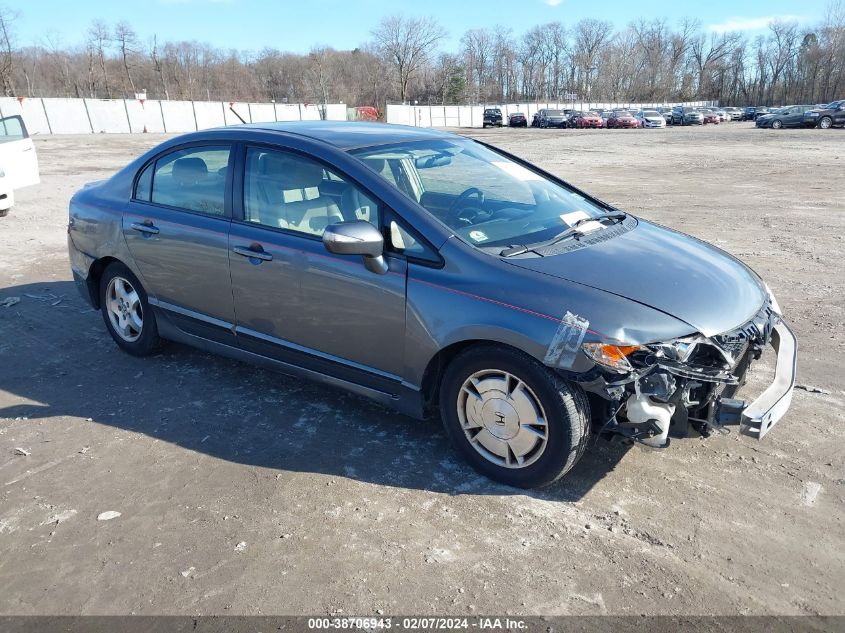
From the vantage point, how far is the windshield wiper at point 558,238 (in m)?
3.33

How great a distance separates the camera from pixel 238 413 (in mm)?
4156

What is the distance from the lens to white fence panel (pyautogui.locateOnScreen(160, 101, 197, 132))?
52.6 m

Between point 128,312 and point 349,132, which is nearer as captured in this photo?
point 349,132

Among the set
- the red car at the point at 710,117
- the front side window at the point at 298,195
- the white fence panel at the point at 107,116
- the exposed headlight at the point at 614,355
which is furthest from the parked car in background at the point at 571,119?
the exposed headlight at the point at 614,355

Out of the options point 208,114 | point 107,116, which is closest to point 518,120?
point 208,114

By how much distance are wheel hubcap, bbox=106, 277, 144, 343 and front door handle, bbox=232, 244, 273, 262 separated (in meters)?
1.38

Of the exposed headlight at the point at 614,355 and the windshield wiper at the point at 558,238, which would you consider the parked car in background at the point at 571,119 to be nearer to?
the windshield wiper at the point at 558,238

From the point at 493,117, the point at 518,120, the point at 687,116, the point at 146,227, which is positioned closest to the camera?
the point at 146,227

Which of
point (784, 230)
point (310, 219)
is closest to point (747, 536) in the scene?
point (310, 219)

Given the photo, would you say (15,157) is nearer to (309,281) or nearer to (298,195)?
(298,195)

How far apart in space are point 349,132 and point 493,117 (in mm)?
58252

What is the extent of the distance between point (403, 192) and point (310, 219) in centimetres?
61

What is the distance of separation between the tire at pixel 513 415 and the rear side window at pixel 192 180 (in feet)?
6.55

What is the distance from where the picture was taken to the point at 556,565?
9.09ft
